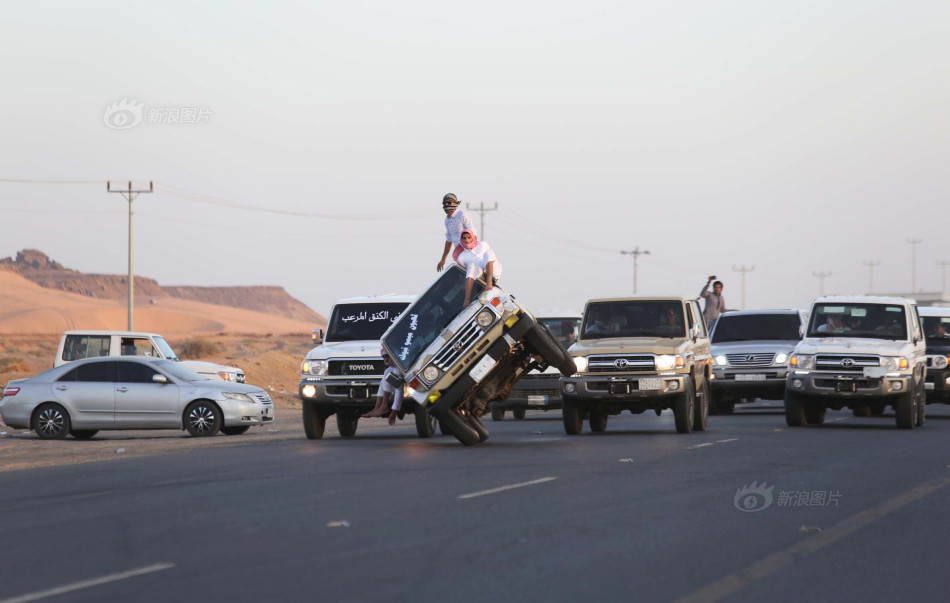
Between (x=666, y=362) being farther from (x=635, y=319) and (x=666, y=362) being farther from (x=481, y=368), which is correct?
(x=481, y=368)

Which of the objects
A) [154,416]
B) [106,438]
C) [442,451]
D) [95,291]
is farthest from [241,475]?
[95,291]

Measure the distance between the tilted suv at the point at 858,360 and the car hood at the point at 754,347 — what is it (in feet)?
9.64

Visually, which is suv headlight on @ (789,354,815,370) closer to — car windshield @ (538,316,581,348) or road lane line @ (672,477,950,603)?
car windshield @ (538,316,581,348)

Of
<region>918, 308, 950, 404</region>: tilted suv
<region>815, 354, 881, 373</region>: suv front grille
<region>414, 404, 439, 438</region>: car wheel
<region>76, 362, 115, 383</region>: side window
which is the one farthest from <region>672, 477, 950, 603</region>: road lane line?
<region>76, 362, 115, 383</region>: side window

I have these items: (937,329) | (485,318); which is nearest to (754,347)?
(937,329)

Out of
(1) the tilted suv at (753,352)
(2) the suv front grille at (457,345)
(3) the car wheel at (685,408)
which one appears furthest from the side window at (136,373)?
(1) the tilted suv at (753,352)

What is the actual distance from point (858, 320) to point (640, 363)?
5278 millimetres

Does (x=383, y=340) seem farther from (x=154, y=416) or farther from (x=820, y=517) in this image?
(x=820, y=517)

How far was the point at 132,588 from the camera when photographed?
800 cm

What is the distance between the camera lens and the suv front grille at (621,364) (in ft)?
68.2

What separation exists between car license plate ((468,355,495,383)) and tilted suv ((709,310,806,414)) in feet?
34.2

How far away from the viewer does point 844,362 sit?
22703 mm

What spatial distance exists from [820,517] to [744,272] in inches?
5360

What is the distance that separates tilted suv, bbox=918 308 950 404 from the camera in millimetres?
27016
